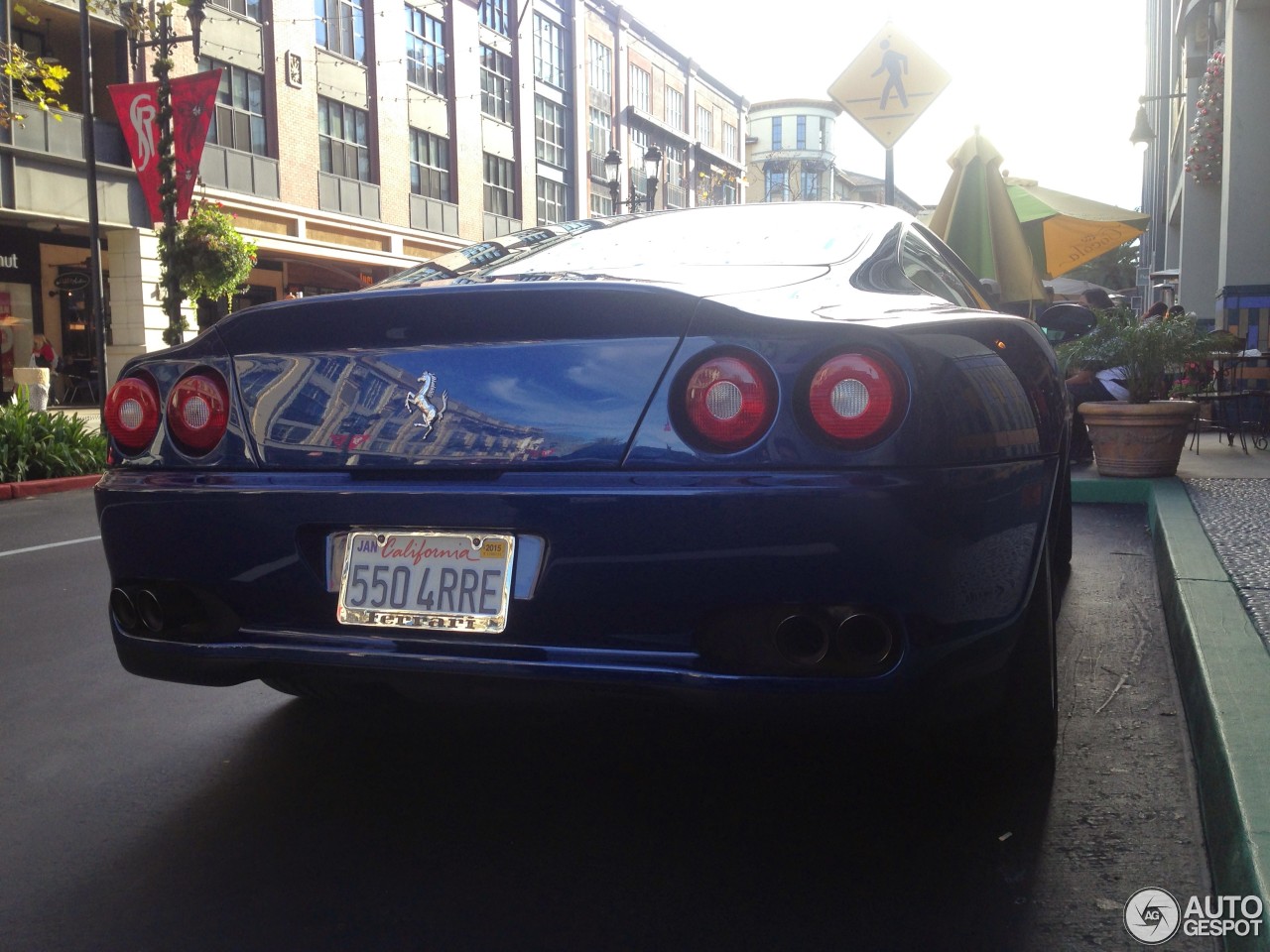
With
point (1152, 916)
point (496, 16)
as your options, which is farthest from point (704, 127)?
point (1152, 916)

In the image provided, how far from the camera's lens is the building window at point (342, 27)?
91.4ft

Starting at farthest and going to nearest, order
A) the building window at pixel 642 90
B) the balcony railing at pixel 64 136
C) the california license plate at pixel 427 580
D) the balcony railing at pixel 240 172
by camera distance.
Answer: the building window at pixel 642 90 < the balcony railing at pixel 240 172 < the balcony railing at pixel 64 136 < the california license plate at pixel 427 580

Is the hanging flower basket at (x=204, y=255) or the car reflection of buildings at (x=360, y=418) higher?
the hanging flower basket at (x=204, y=255)

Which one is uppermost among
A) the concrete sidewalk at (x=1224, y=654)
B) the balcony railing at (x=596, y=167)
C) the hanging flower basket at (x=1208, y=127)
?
the balcony railing at (x=596, y=167)

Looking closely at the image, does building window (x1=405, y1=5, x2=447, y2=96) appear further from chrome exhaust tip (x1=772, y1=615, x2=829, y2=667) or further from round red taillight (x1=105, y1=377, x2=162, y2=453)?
chrome exhaust tip (x1=772, y1=615, x2=829, y2=667)

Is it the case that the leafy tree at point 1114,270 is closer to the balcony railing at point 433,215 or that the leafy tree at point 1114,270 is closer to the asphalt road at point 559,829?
the balcony railing at point 433,215

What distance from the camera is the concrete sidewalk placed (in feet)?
6.88

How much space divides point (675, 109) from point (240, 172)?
34.6 m

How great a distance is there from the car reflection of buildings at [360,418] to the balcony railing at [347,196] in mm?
26496

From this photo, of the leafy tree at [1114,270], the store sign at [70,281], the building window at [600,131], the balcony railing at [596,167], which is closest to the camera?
the store sign at [70,281]

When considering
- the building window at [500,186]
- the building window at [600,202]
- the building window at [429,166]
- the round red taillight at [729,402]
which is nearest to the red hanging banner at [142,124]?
the building window at [429,166]

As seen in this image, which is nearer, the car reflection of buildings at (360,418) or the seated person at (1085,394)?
the car reflection of buildings at (360,418)

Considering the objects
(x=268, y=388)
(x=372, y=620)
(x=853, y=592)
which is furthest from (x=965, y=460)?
(x=268, y=388)

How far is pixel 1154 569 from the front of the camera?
540 centimetres
